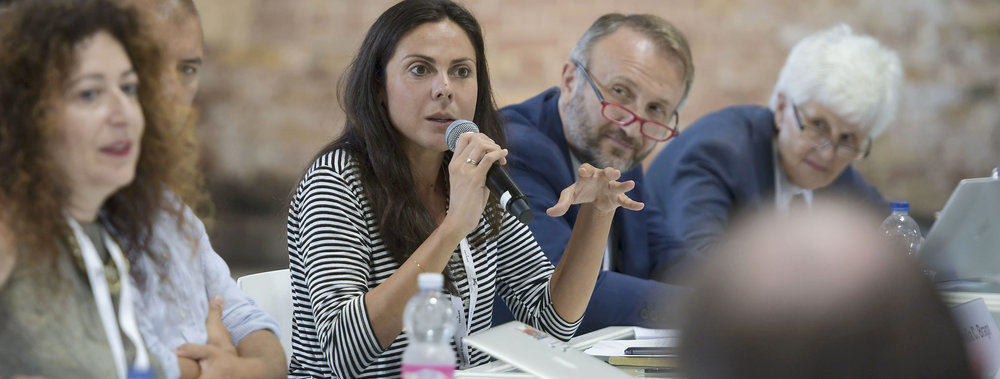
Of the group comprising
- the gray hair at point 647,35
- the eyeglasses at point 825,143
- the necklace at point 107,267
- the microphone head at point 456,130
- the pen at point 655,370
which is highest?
the gray hair at point 647,35

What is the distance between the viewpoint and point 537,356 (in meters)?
1.42

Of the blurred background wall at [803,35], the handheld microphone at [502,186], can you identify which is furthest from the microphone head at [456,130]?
the blurred background wall at [803,35]

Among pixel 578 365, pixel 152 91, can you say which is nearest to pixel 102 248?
pixel 152 91

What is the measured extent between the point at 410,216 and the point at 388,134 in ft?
0.64

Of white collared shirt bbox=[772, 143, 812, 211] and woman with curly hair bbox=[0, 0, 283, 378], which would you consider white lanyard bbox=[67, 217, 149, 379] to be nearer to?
woman with curly hair bbox=[0, 0, 283, 378]

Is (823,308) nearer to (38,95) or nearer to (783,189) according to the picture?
(38,95)

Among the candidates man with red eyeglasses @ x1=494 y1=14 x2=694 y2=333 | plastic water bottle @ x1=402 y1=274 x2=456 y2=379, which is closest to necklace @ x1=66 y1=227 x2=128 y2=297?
plastic water bottle @ x1=402 y1=274 x2=456 y2=379

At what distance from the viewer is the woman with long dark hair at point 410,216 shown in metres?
1.65

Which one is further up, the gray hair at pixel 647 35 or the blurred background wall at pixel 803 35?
the blurred background wall at pixel 803 35

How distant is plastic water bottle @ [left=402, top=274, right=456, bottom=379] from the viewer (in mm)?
1181

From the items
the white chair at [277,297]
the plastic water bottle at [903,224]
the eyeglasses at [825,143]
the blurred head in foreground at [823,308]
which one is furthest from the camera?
the eyeglasses at [825,143]

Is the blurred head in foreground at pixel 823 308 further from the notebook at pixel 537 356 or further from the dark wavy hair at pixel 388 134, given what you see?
the dark wavy hair at pixel 388 134

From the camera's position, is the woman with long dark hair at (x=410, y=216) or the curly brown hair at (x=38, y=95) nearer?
the curly brown hair at (x=38, y=95)

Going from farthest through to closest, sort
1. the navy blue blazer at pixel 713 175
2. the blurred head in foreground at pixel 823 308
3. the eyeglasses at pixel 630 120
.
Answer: the navy blue blazer at pixel 713 175
the eyeglasses at pixel 630 120
the blurred head in foreground at pixel 823 308
